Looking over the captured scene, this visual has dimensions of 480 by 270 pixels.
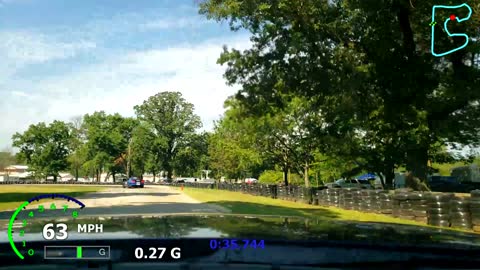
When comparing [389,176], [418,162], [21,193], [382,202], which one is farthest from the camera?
[21,193]

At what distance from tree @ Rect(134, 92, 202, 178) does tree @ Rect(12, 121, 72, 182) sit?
1929 centimetres

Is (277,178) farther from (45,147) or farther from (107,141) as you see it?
(45,147)

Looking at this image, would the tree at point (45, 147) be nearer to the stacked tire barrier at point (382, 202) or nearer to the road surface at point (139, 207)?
the road surface at point (139, 207)

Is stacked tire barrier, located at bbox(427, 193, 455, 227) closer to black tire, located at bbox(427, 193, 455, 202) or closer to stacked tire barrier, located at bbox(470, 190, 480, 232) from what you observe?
black tire, located at bbox(427, 193, 455, 202)

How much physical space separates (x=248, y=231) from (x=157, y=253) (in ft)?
2.11

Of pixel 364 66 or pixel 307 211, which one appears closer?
pixel 364 66

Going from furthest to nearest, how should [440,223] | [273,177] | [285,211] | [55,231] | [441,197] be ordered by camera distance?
1. [273,177]
2. [285,211]
3. [441,197]
4. [440,223]
5. [55,231]

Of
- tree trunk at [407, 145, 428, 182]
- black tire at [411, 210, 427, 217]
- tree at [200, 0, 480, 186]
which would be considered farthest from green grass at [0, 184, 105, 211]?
tree trunk at [407, 145, 428, 182]

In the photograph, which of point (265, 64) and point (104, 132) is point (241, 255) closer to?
point (265, 64)

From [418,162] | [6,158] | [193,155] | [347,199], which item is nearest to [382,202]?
[418,162]

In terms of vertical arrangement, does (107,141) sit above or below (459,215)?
above

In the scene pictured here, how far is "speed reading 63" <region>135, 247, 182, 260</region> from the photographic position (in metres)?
2.45

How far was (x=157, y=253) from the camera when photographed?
2498 millimetres

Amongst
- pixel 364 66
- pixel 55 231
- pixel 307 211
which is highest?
pixel 364 66
